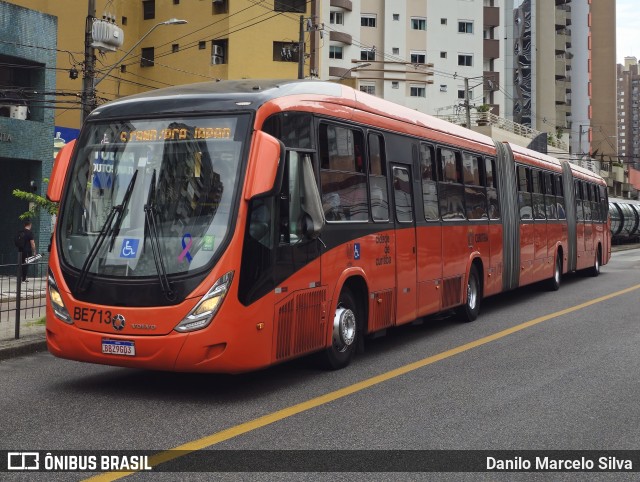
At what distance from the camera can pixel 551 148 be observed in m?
73.4

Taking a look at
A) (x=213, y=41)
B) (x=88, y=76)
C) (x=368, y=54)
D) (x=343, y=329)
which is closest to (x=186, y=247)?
(x=343, y=329)

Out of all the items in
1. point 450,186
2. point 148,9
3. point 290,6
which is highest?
point 148,9

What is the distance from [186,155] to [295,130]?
4.17ft

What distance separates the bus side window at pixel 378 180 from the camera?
10805 millimetres

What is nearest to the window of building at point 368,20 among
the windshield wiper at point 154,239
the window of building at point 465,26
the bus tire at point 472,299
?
the window of building at point 465,26

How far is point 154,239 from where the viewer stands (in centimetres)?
807

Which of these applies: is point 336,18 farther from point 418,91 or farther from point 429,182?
point 429,182

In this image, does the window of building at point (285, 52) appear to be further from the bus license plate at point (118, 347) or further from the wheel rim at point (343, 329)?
the bus license plate at point (118, 347)

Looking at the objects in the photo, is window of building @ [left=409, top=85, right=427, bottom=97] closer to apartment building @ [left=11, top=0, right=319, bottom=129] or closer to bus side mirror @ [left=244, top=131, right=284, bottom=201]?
apartment building @ [left=11, top=0, right=319, bottom=129]

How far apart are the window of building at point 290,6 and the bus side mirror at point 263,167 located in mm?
43712

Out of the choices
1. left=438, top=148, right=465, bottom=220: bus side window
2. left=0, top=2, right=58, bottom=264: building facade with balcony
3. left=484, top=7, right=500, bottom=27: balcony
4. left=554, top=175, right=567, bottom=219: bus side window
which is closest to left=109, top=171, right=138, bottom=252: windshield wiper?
left=438, top=148, right=465, bottom=220: bus side window

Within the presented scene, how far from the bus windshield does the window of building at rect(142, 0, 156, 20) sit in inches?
1902

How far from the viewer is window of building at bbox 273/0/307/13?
50.5 m

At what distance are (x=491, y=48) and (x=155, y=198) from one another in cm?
7742
